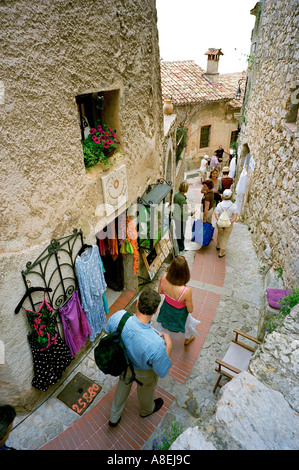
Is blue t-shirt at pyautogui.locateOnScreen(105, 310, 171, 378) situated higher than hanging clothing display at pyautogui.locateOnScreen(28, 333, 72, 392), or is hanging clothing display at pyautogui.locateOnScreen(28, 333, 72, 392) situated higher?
blue t-shirt at pyautogui.locateOnScreen(105, 310, 171, 378)

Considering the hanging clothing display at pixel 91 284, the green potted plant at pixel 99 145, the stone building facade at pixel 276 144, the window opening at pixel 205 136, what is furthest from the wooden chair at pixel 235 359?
the window opening at pixel 205 136

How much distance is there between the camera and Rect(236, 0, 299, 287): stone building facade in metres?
4.80

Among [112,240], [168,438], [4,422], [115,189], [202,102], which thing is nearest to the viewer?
[4,422]

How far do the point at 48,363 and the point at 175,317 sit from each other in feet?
6.12

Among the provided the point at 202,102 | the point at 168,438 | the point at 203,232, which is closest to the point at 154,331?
the point at 168,438

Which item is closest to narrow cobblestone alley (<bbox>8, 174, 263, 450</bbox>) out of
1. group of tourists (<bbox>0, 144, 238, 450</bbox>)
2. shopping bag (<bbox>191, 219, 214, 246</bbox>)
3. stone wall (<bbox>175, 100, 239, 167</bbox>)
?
group of tourists (<bbox>0, 144, 238, 450</bbox>)

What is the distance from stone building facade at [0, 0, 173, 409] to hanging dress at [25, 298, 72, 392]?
0.10m

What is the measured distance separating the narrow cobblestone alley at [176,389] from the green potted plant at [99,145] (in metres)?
3.06

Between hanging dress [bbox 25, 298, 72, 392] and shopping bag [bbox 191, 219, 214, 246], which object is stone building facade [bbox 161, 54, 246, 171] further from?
hanging dress [bbox 25, 298, 72, 392]

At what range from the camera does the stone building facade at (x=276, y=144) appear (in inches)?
189

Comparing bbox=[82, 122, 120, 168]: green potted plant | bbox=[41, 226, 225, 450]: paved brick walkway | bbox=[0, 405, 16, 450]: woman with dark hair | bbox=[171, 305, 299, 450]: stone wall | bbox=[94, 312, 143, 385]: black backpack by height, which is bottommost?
bbox=[41, 226, 225, 450]: paved brick walkway

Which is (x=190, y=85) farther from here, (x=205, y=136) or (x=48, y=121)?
(x=48, y=121)

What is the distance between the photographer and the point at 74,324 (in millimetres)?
4074
